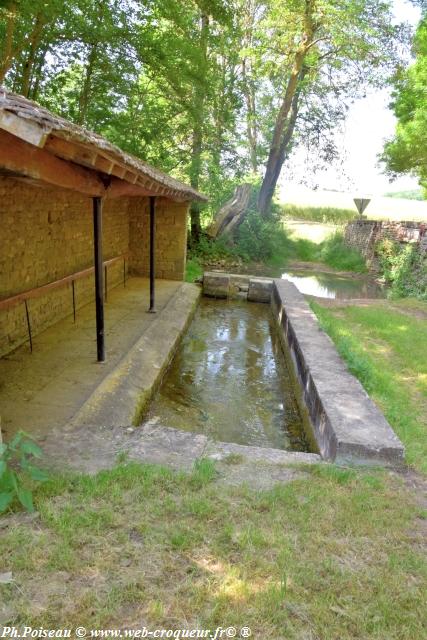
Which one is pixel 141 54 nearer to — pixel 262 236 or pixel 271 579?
pixel 262 236

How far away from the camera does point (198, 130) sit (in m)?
14.2

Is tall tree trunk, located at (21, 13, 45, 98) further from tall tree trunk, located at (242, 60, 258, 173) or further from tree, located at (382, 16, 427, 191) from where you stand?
tall tree trunk, located at (242, 60, 258, 173)

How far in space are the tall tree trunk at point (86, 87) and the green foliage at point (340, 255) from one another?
40.6ft

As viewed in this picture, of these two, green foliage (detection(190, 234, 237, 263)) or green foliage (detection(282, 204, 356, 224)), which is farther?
green foliage (detection(282, 204, 356, 224))

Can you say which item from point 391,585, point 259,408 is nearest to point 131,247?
point 259,408

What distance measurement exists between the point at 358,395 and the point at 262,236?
14.2 meters

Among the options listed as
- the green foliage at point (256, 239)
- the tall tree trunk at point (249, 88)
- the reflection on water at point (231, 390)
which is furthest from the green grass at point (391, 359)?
the tall tree trunk at point (249, 88)

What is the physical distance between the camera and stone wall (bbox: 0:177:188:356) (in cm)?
541

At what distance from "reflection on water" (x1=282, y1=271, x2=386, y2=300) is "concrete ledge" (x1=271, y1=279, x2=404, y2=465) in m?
7.14

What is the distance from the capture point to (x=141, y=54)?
10.2 m

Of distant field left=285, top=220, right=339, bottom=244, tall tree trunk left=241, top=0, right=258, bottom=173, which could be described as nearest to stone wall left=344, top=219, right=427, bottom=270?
distant field left=285, top=220, right=339, bottom=244

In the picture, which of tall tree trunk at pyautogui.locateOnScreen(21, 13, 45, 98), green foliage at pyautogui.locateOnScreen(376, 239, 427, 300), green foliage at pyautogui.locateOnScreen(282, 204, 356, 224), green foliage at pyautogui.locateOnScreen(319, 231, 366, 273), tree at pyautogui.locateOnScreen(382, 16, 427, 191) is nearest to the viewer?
tall tree trunk at pyautogui.locateOnScreen(21, 13, 45, 98)

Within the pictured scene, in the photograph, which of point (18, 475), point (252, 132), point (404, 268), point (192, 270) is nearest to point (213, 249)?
point (192, 270)

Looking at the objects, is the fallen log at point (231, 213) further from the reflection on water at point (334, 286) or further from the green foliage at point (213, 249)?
the reflection on water at point (334, 286)
